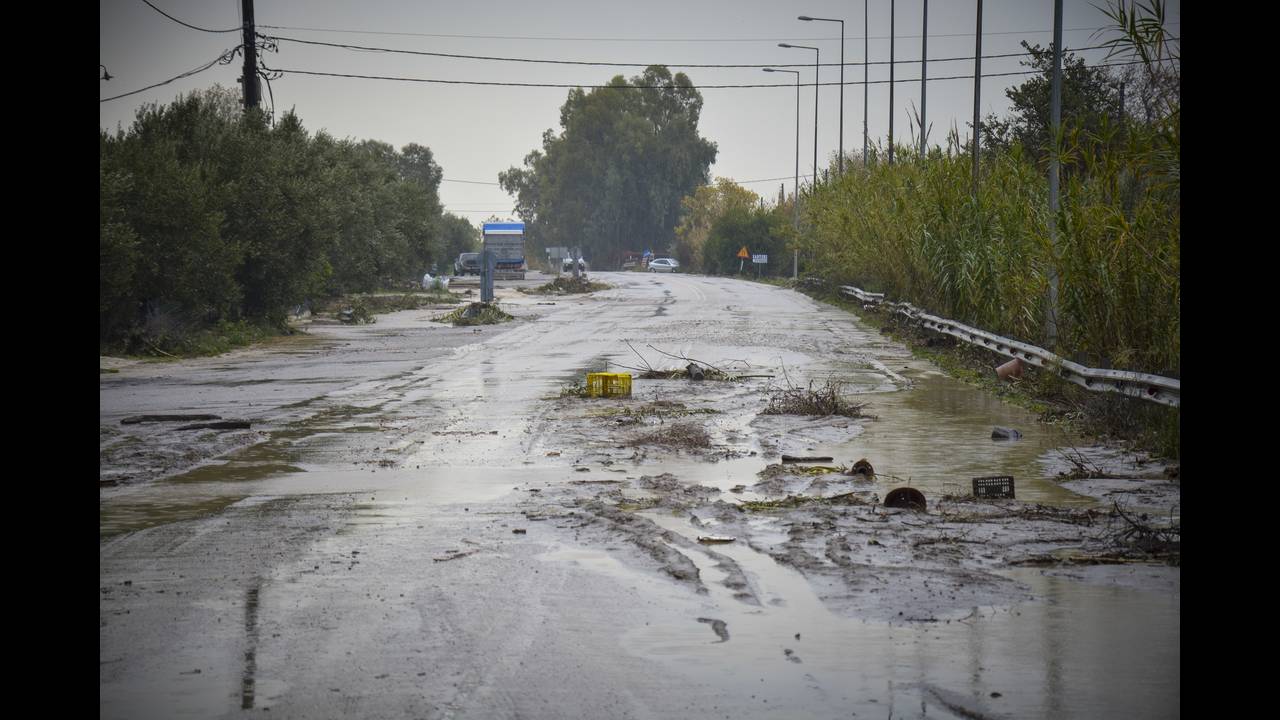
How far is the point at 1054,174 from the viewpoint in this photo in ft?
64.0

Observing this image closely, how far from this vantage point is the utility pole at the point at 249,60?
33188 millimetres

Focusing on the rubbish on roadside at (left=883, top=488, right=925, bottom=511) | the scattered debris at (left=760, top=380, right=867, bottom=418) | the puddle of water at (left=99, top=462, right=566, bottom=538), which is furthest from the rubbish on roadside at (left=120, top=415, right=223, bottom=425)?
the rubbish on roadside at (left=883, top=488, right=925, bottom=511)

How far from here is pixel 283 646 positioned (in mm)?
6113

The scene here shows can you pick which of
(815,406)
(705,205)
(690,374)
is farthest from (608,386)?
(705,205)

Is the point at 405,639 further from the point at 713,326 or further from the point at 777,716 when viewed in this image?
the point at 713,326

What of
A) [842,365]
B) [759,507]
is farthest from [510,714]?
[842,365]

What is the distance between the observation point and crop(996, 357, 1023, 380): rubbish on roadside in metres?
19.8

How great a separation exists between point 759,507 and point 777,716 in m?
4.75

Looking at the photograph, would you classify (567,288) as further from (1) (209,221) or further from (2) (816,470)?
(2) (816,470)

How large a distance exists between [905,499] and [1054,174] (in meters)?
11.2

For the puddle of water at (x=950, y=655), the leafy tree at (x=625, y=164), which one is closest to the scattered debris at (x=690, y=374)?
the puddle of water at (x=950, y=655)

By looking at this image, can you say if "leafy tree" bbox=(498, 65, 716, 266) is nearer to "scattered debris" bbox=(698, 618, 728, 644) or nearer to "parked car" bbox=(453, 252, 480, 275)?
"parked car" bbox=(453, 252, 480, 275)

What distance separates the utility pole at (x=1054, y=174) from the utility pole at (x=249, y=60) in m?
21.1
